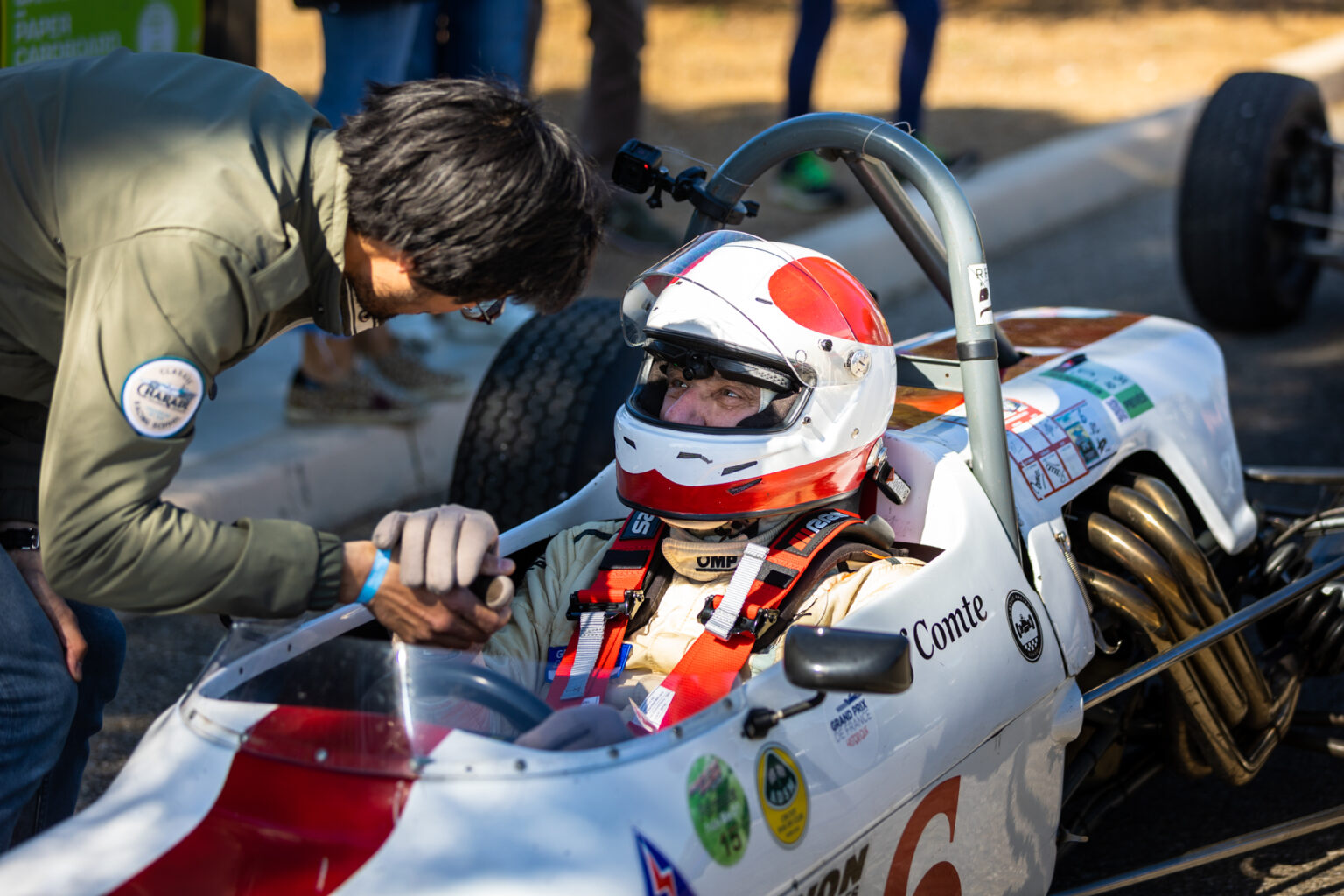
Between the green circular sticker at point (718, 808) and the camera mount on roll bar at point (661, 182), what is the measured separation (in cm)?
137

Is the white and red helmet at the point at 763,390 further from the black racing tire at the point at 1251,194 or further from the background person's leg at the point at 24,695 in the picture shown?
the black racing tire at the point at 1251,194

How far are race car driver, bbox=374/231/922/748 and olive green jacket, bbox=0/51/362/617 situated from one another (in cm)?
75

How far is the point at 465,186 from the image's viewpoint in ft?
6.80

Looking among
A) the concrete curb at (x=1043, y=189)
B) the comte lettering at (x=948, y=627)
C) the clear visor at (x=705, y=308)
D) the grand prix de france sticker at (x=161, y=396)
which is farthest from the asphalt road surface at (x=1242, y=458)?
the grand prix de france sticker at (x=161, y=396)

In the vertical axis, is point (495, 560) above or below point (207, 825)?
above

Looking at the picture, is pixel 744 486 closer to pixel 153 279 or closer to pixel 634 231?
pixel 153 279

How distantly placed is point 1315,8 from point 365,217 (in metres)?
13.0

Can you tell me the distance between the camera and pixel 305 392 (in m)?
5.48

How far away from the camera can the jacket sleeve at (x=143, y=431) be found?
6.18 feet

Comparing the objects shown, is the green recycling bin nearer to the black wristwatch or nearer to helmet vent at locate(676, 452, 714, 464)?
the black wristwatch

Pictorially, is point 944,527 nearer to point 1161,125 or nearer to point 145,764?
point 145,764

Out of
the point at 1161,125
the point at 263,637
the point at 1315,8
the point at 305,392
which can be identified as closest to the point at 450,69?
the point at 305,392

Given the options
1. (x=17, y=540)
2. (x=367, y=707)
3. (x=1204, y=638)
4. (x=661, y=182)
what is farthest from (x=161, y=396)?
(x=1204, y=638)

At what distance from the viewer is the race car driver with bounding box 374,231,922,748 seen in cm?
266
